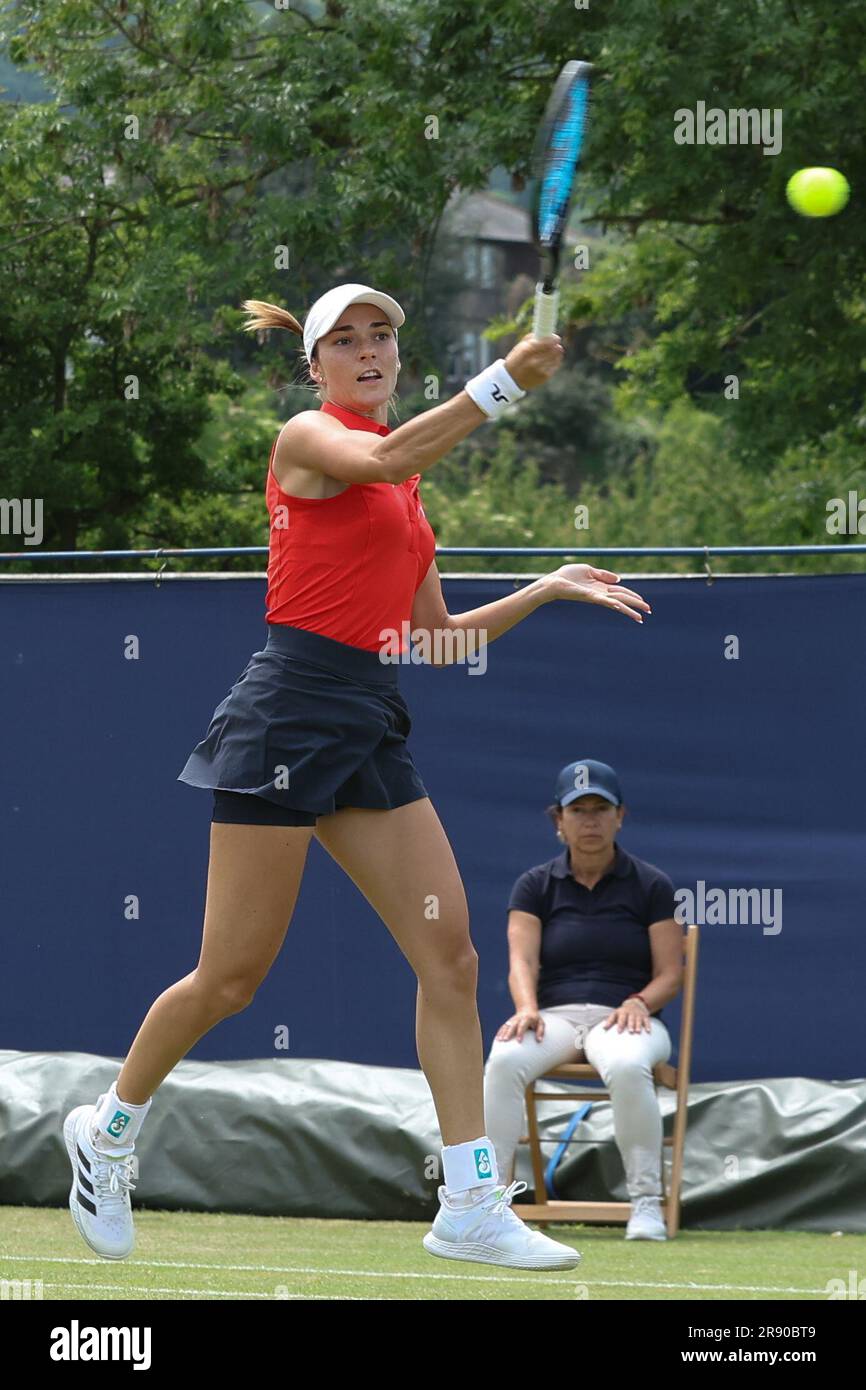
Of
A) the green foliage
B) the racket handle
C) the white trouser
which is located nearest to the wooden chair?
the white trouser

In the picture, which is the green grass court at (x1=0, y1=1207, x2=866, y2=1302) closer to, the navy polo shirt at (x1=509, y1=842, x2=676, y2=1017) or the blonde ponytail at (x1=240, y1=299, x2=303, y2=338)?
the navy polo shirt at (x1=509, y1=842, x2=676, y2=1017)

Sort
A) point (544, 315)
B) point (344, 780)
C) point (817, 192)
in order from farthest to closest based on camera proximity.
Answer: point (817, 192) → point (344, 780) → point (544, 315)

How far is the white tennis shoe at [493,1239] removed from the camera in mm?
3807

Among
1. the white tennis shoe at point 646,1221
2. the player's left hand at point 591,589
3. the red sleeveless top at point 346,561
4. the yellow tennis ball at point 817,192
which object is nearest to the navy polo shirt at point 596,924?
the white tennis shoe at point 646,1221

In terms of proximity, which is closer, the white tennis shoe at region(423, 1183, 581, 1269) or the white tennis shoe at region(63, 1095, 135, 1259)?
the white tennis shoe at region(423, 1183, 581, 1269)

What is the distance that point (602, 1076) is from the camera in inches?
255

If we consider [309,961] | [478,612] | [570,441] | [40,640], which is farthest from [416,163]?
[570,441]

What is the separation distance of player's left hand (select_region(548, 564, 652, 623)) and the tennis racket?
612mm

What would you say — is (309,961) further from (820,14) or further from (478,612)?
(820,14)

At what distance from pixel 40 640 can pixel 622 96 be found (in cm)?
552

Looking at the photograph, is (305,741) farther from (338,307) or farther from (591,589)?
(338,307)

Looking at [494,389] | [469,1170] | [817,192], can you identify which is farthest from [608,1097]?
[817,192]

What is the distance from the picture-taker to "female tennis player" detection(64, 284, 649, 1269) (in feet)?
12.5

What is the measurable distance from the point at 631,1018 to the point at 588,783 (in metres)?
0.86
